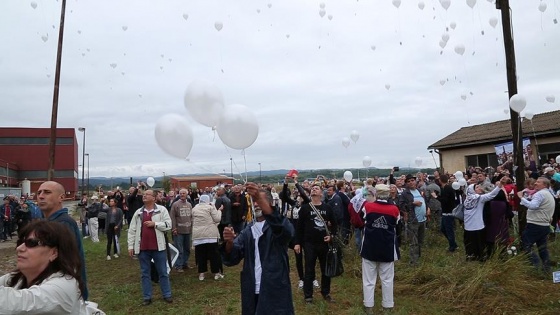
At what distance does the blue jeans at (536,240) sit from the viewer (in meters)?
6.98

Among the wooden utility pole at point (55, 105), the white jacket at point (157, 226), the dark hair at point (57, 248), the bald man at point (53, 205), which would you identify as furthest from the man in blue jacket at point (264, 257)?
the wooden utility pole at point (55, 105)

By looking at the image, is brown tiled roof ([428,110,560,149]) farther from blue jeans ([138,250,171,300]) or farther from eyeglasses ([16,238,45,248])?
eyeglasses ([16,238,45,248])

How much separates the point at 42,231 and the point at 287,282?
2.26 m

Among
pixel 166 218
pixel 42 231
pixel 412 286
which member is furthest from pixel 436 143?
pixel 42 231

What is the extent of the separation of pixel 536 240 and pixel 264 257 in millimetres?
5680

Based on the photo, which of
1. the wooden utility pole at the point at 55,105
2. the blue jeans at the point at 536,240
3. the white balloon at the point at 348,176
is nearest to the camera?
the blue jeans at the point at 536,240

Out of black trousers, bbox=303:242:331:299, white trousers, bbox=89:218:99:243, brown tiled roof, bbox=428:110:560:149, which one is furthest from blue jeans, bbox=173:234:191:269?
brown tiled roof, bbox=428:110:560:149

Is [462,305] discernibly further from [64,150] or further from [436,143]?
[64,150]

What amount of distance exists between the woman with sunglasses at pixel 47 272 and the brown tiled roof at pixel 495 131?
20053 mm

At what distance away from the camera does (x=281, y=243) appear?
382 centimetres

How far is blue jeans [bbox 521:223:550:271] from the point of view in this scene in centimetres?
698

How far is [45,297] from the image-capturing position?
6.41ft

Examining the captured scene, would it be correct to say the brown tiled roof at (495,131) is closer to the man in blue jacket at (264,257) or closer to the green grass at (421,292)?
the green grass at (421,292)

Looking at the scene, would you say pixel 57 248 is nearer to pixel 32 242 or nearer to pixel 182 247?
pixel 32 242
